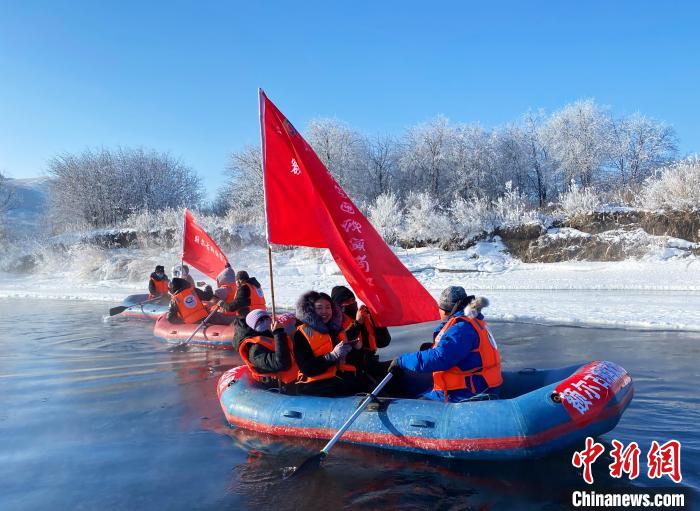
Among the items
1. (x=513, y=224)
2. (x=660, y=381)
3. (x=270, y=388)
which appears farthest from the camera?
(x=513, y=224)

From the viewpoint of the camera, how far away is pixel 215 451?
18.6ft

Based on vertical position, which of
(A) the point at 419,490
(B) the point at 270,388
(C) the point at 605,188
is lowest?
(A) the point at 419,490

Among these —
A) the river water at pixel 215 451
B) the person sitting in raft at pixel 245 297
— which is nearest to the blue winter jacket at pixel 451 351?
the river water at pixel 215 451

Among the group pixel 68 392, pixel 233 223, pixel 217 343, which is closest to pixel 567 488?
pixel 68 392

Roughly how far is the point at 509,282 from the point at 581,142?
20.7 metres

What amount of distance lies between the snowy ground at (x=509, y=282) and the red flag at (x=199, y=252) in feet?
12.7

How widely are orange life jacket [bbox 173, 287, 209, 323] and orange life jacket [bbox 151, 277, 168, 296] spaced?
14.3ft

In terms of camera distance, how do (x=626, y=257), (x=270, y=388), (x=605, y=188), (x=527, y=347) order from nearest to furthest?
(x=270, y=388), (x=527, y=347), (x=626, y=257), (x=605, y=188)

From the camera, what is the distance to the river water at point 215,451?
4.59 meters

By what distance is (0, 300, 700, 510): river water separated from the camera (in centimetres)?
459

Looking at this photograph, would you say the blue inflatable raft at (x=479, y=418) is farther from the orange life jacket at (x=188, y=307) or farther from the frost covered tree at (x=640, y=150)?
the frost covered tree at (x=640, y=150)

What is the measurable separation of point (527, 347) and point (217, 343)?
6.14 meters

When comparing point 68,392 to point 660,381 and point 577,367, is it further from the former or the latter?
point 660,381

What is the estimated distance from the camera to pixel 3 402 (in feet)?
24.9
